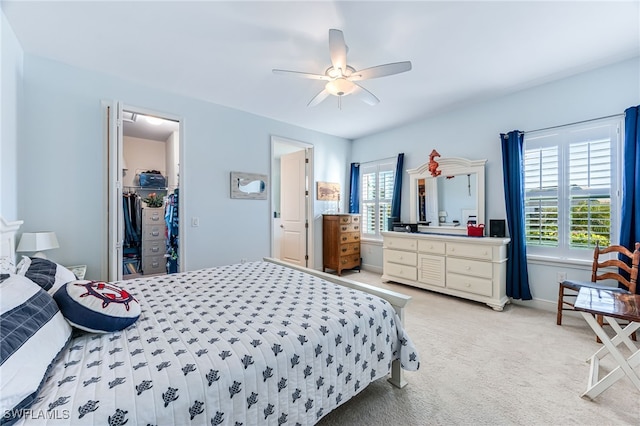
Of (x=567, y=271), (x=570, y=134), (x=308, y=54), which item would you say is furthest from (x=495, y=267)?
(x=308, y=54)

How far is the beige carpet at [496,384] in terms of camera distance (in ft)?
4.94

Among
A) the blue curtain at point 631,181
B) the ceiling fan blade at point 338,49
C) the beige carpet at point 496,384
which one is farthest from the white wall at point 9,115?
the blue curtain at point 631,181

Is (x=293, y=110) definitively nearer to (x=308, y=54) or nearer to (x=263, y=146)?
(x=263, y=146)

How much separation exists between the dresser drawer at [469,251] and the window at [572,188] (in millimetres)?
571

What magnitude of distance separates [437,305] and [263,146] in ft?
11.0

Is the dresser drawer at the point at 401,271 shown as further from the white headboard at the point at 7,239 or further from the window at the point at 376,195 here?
the white headboard at the point at 7,239

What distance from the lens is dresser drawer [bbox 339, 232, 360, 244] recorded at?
4.70 m

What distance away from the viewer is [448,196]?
396 centimetres

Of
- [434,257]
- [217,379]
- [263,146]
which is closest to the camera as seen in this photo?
[217,379]

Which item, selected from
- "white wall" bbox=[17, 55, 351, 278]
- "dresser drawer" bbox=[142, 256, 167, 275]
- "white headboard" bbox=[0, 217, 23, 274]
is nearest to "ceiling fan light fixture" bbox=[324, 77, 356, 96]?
"white wall" bbox=[17, 55, 351, 278]

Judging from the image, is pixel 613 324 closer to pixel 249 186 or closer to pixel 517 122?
pixel 517 122

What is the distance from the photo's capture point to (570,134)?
296 centimetres

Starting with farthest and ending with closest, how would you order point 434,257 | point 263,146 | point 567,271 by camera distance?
point 263,146 < point 434,257 < point 567,271

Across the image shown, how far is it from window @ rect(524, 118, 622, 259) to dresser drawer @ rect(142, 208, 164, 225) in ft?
18.4
